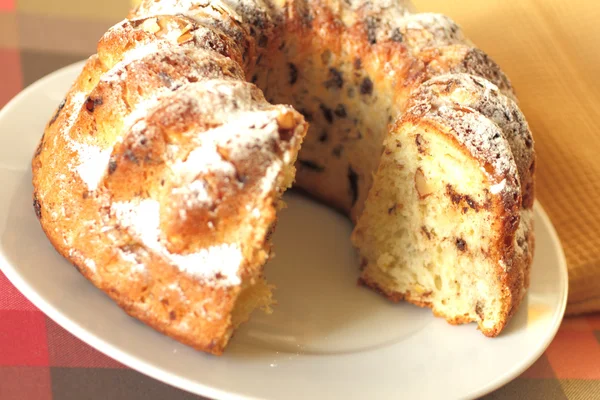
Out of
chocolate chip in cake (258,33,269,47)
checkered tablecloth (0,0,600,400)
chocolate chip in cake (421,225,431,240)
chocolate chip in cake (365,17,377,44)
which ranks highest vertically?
chocolate chip in cake (365,17,377,44)

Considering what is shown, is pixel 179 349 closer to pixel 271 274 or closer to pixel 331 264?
pixel 271 274

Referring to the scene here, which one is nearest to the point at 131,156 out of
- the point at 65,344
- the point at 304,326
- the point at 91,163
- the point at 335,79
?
the point at 91,163

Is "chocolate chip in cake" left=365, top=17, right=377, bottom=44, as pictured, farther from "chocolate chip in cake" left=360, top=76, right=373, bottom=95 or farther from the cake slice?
the cake slice

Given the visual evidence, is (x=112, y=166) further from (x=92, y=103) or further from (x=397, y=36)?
(x=397, y=36)

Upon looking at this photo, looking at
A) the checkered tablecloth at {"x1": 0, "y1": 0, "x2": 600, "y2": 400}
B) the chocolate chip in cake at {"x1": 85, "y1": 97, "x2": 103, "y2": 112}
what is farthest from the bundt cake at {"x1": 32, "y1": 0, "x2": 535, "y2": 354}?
the checkered tablecloth at {"x1": 0, "y1": 0, "x2": 600, "y2": 400}

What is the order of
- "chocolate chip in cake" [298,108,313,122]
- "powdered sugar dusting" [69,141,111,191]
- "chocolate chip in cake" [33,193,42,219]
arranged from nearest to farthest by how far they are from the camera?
"powdered sugar dusting" [69,141,111,191], "chocolate chip in cake" [33,193,42,219], "chocolate chip in cake" [298,108,313,122]

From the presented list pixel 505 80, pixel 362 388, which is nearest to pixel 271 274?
pixel 362 388
